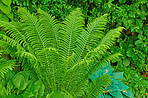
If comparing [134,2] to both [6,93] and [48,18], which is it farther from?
[6,93]

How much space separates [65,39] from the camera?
2230 millimetres

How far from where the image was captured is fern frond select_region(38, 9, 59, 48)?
2.16m

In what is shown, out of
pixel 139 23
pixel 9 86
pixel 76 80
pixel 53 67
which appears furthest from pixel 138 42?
pixel 9 86

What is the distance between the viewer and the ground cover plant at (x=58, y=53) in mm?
1725

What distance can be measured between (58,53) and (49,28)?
0.72m

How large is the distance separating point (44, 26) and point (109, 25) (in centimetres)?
140

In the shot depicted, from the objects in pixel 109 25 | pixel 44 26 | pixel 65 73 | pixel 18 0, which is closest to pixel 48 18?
pixel 44 26

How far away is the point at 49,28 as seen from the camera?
2.20 meters

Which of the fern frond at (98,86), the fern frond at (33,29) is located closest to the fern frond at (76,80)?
the fern frond at (98,86)

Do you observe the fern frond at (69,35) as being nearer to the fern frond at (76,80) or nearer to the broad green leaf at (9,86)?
the fern frond at (76,80)

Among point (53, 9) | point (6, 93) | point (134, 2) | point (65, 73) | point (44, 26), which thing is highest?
point (134, 2)

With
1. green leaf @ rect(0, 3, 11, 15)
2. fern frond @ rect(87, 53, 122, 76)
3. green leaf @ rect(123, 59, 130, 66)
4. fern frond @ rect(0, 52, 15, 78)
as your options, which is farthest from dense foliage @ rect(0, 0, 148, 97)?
fern frond @ rect(87, 53, 122, 76)

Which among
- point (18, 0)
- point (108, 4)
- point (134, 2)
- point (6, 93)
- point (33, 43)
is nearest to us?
point (6, 93)

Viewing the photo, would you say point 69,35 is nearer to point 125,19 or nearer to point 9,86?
point 9,86
